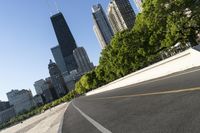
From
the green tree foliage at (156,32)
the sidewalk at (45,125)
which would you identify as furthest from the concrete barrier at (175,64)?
the green tree foliage at (156,32)

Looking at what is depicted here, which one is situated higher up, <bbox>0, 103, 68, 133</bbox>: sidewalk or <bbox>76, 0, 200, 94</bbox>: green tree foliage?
<bbox>76, 0, 200, 94</bbox>: green tree foliage

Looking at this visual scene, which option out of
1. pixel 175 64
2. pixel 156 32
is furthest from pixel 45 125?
pixel 156 32

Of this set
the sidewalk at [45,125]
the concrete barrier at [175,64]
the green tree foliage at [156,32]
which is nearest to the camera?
→ the concrete barrier at [175,64]

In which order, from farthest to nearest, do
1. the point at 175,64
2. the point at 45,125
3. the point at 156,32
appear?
the point at 156,32, the point at 45,125, the point at 175,64

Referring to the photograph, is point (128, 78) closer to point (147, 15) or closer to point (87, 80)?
point (147, 15)

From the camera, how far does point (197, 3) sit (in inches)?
2023

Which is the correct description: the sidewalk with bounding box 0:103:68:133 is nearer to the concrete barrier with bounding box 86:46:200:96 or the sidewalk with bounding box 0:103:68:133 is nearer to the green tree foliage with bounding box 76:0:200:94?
the concrete barrier with bounding box 86:46:200:96

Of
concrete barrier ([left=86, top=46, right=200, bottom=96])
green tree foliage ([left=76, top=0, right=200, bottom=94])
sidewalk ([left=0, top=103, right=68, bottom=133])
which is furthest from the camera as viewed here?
green tree foliage ([left=76, top=0, right=200, bottom=94])

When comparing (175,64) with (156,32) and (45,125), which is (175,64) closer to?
(45,125)

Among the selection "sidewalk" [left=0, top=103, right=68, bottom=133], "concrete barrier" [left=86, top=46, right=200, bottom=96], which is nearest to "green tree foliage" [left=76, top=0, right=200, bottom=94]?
"concrete barrier" [left=86, top=46, right=200, bottom=96]

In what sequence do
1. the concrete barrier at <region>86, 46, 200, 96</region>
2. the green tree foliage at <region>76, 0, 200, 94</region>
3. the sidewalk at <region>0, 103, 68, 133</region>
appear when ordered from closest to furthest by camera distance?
the concrete barrier at <region>86, 46, 200, 96</region> → the sidewalk at <region>0, 103, 68, 133</region> → the green tree foliage at <region>76, 0, 200, 94</region>

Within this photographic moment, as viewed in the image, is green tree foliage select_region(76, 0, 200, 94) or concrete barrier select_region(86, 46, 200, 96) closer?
concrete barrier select_region(86, 46, 200, 96)

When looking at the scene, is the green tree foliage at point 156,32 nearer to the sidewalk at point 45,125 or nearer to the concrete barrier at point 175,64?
the concrete barrier at point 175,64

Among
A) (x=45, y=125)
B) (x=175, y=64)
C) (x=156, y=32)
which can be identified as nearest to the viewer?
(x=175, y=64)
